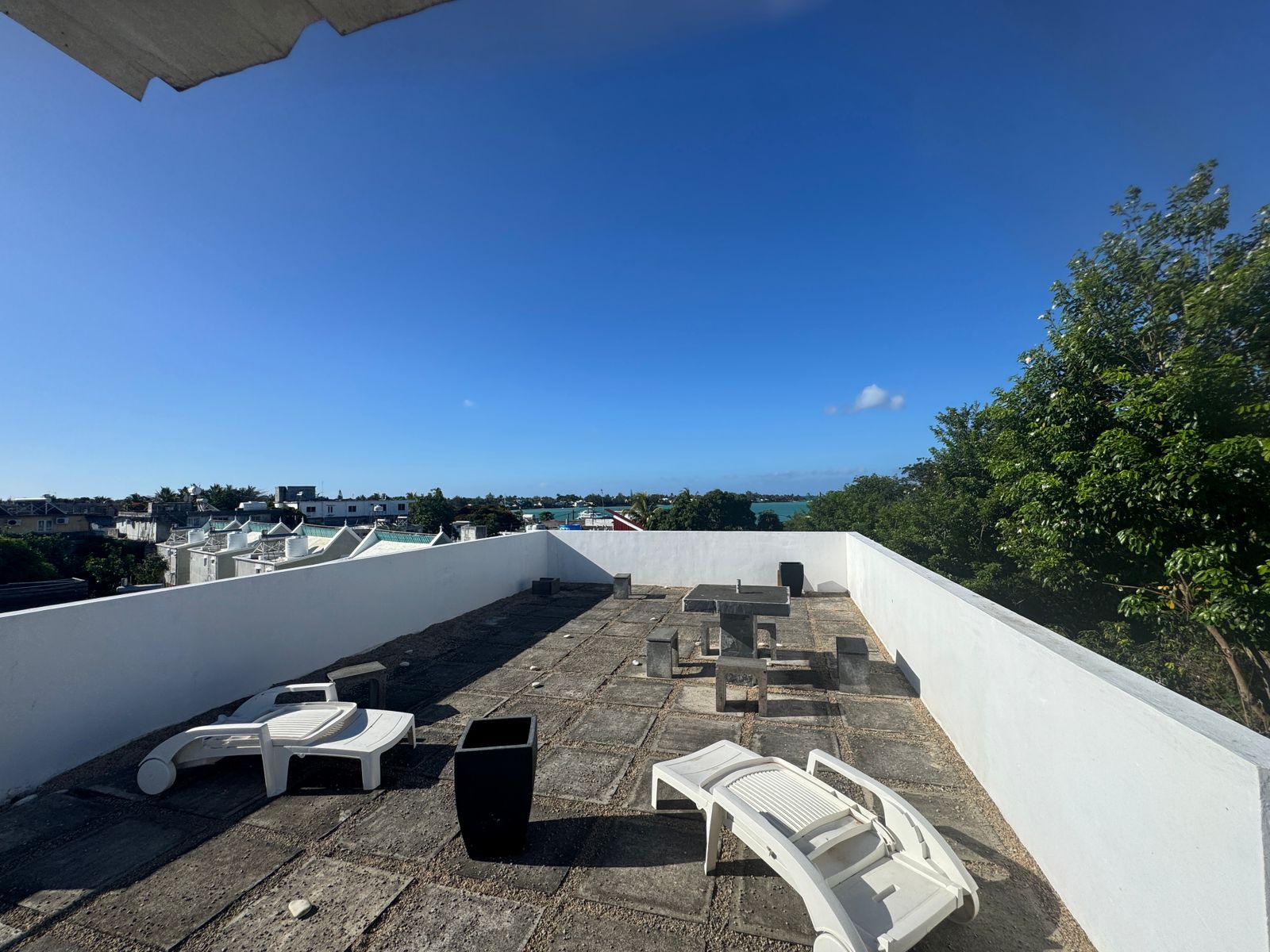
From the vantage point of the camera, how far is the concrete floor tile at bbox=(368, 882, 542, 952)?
204cm

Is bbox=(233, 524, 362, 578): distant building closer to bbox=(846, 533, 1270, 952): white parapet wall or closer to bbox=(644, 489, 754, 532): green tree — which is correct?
bbox=(846, 533, 1270, 952): white parapet wall

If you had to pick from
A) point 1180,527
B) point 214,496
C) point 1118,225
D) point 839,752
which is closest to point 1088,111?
point 1118,225

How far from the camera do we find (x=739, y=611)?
5176 millimetres

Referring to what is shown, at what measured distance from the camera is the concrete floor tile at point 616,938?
201 centimetres

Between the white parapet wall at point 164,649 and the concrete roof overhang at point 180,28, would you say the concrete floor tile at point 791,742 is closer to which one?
the concrete roof overhang at point 180,28

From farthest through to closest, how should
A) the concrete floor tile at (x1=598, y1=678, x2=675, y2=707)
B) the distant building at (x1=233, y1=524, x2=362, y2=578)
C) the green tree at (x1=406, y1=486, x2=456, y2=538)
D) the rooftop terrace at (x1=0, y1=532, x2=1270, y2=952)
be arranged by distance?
the green tree at (x1=406, y1=486, x2=456, y2=538), the distant building at (x1=233, y1=524, x2=362, y2=578), the concrete floor tile at (x1=598, y1=678, x2=675, y2=707), the rooftop terrace at (x1=0, y1=532, x2=1270, y2=952)

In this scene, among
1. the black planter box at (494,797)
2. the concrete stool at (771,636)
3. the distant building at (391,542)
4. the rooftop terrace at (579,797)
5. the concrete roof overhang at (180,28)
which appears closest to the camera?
the concrete roof overhang at (180,28)

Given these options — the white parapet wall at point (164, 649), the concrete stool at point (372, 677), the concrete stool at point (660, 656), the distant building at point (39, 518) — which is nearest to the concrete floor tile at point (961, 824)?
the concrete stool at point (660, 656)

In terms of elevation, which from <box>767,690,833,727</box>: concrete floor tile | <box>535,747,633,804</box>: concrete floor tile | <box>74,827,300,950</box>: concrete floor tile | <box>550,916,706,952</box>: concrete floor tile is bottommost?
<box>767,690,833,727</box>: concrete floor tile

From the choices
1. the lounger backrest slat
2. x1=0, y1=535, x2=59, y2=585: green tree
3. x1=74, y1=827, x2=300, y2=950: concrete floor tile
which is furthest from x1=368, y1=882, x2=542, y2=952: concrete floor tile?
x1=0, y1=535, x2=59, y2=585: green tree

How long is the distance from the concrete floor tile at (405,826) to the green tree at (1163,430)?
26.2 ft

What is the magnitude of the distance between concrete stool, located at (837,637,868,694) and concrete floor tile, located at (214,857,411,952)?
3881mm

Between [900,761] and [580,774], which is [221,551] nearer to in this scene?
[580,774]

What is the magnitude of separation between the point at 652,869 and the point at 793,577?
24.7ft
